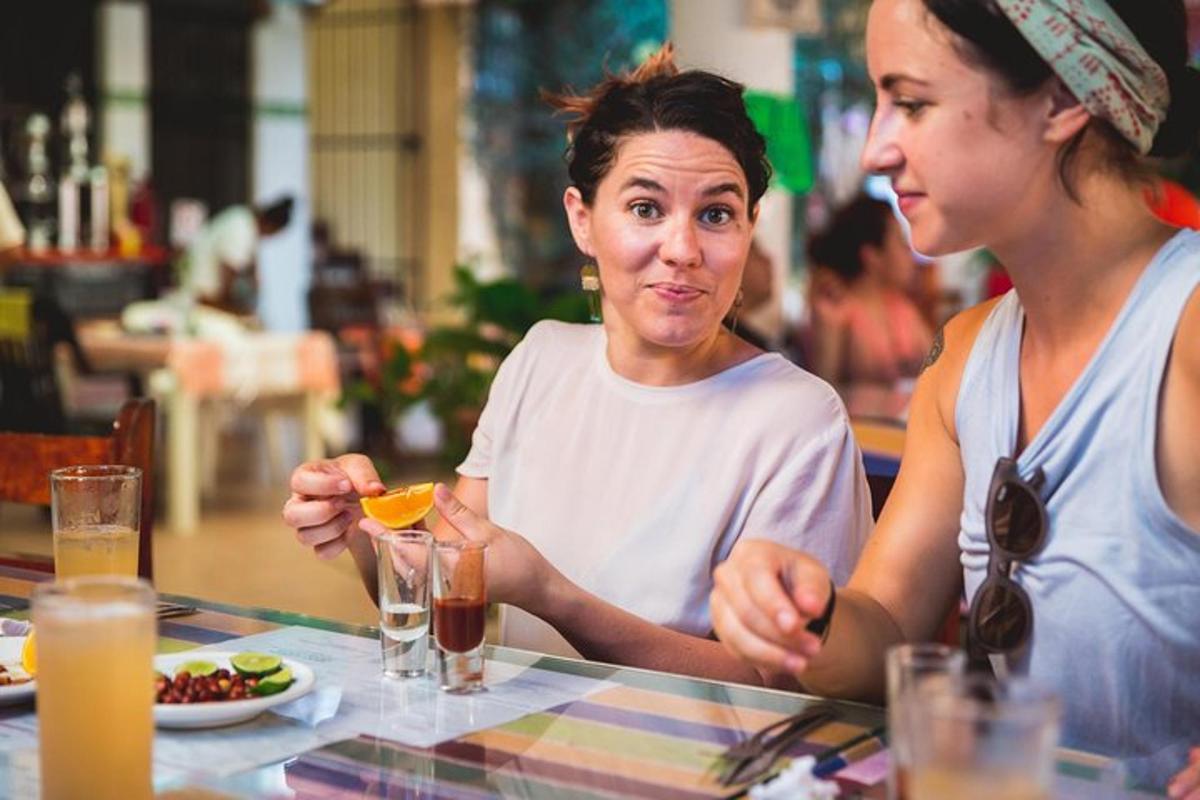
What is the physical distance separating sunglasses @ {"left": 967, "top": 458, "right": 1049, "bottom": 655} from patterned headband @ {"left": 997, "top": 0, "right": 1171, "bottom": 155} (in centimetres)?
36

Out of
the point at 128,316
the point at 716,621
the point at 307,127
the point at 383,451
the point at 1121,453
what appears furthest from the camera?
the point at 307,127

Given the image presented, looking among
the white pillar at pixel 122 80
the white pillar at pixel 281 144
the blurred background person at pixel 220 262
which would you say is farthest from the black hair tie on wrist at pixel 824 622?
the white pillar at pixel 281 144

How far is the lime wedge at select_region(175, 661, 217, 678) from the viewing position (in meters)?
1.49

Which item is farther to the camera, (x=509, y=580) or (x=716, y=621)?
(x=509, y=580)

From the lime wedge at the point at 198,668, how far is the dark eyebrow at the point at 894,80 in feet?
2.76

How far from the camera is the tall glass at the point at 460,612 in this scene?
1563 mm

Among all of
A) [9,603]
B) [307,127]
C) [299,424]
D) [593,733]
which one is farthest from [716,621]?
[307,127]

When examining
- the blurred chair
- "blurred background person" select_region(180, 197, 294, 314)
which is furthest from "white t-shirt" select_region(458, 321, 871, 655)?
"blurred background person" select_region(180, 197, 294, 314)

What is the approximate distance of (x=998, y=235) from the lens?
59.6 inches

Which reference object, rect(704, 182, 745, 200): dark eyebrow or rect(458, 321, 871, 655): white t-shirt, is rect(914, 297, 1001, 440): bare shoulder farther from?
rect(704, 182, 745, 200): dark eyebrow

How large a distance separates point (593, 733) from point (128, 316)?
22.2ft

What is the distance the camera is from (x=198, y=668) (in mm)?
1506

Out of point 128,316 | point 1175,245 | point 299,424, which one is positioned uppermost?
point 1175,245

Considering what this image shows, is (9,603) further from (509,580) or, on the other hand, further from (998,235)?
(998,235)
